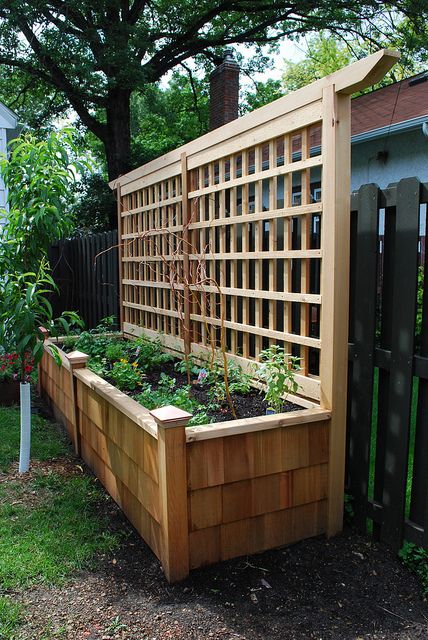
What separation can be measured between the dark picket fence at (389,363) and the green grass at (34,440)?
2.24m

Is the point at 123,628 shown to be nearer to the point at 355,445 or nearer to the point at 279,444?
the point at 279,444

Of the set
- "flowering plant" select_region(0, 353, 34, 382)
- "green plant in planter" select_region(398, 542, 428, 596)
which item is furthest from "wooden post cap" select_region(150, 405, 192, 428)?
"flowering plant" select_region(0, 353, 34, 382)

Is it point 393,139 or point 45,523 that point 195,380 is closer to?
point 45,523

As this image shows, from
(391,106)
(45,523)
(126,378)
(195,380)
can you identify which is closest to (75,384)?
(126,378)

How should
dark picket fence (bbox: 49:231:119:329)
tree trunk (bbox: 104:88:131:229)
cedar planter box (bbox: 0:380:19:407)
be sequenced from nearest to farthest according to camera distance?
cedar planter box (bbox: 0:380:19:407)
dark picket fence (bbox: 49:231:119:329)
tree trunk (bbox: 104:88:131:229)

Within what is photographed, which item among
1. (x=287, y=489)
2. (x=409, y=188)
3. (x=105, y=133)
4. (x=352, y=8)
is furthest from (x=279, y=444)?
(x=352, y=8)

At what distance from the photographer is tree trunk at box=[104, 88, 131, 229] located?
40.5 feet

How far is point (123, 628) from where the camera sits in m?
2.06

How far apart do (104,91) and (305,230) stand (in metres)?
10.7

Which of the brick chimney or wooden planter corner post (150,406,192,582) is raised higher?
the brick chimney

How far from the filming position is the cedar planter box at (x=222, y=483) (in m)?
2.34

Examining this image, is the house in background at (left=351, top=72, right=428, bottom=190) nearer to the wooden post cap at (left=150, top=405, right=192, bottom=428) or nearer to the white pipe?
the white pipe

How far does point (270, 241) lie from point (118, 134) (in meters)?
10.5

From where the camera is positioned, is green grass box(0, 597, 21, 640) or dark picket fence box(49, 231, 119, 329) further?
dark picket fence box(49, 231, 119, 329)
